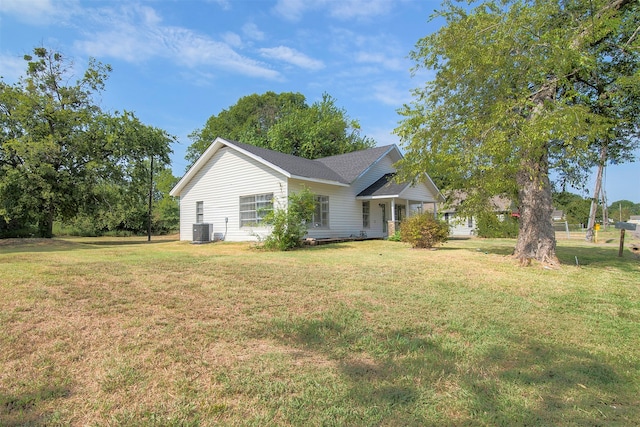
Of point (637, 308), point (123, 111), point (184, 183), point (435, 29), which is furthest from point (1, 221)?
point (637, 308)

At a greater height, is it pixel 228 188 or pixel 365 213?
pixel 228 188

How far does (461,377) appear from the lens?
128 inches

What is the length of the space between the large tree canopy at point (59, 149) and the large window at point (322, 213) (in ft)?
39.4

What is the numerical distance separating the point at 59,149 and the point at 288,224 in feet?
47.0

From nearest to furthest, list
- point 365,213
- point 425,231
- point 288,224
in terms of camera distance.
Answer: point 288,224 → point 425,231 → point 365,213

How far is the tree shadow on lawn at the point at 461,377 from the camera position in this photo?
8.71ft

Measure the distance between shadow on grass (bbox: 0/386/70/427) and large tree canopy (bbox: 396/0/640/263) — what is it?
922 centimetres

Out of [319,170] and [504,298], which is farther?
[319,170]

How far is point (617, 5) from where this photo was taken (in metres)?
9.35

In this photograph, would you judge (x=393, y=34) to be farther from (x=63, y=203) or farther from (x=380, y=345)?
(x=63, y=203)

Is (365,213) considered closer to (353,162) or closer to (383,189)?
(383,189)

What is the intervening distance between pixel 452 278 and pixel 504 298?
1.45 m

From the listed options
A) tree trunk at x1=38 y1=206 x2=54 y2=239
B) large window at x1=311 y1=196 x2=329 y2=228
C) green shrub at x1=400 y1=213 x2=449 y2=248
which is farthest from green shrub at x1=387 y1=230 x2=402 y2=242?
tree trunk at x1=38 y1=206 x2=54 y2=239

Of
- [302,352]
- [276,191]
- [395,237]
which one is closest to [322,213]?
[276,191]
